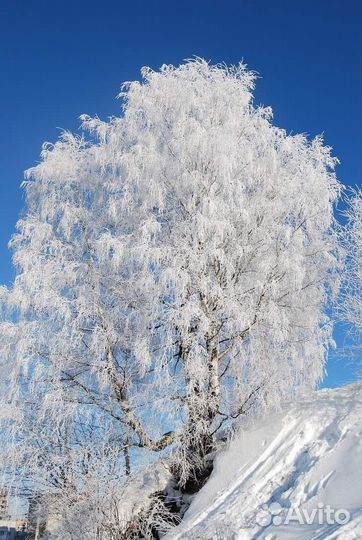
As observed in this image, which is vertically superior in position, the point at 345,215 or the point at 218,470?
the point at 345,215

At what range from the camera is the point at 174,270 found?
31.6 ft

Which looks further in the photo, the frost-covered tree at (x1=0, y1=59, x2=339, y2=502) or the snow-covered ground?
the frost-covered tree at (x1=0, y1=59, x2=339, y2=502)

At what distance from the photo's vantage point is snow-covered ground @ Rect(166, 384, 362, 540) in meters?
6.29

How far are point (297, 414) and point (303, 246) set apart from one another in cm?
413

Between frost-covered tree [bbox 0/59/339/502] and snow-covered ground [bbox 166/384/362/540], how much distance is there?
2.12 feet

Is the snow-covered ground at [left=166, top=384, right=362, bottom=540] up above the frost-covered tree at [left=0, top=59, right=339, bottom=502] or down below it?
below

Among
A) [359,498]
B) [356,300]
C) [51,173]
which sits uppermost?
[51,173]

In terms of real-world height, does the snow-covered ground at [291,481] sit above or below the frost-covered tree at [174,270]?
below

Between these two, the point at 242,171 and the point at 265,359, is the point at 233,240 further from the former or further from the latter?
the point at 265,359

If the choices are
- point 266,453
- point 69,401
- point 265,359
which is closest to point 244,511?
point 266,453

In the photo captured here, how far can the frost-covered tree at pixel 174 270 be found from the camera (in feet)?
31.7

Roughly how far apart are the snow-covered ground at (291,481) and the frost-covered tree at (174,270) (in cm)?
65

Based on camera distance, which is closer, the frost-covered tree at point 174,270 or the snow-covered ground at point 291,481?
the snow-covered ground at point 291,481

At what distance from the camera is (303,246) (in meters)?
11.8
